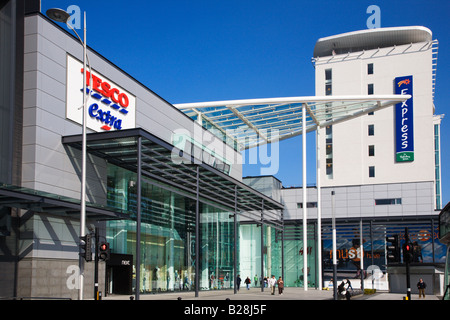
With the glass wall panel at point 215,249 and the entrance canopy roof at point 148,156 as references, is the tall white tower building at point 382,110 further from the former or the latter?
the entrance canopy roof at point 148,156

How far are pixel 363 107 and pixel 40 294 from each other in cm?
3612

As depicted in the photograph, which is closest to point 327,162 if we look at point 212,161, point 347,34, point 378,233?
point 347,34

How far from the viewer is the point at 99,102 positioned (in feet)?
94.6

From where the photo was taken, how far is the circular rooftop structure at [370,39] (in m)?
82.4

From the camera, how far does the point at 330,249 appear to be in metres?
66.1

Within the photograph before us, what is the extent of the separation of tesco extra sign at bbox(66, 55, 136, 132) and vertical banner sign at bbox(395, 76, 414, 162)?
181 ft

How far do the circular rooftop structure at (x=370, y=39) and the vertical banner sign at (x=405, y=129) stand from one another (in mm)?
7739

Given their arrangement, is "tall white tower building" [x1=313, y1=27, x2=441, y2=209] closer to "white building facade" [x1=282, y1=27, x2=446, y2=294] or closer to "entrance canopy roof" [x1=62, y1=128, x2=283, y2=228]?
"white building facade" [x1=282, y1=27, x2=446, y2=294]

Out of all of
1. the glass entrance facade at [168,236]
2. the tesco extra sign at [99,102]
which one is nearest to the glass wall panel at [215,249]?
the glass entrance facade at [168,236]

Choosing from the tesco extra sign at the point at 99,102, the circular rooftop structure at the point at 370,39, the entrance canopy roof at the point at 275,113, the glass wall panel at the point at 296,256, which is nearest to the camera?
the tesco extra sign at the point at 99,102

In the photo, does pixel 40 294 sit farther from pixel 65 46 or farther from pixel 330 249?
pixel 330 249

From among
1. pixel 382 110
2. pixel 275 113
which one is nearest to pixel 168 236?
pixel 275 113

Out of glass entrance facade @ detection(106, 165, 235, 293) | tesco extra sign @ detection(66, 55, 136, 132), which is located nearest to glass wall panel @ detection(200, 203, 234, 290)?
glass entrance facade @ detection(106, 165, 235, 293)

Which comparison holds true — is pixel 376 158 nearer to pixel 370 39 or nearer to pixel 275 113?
pixel 370 39
